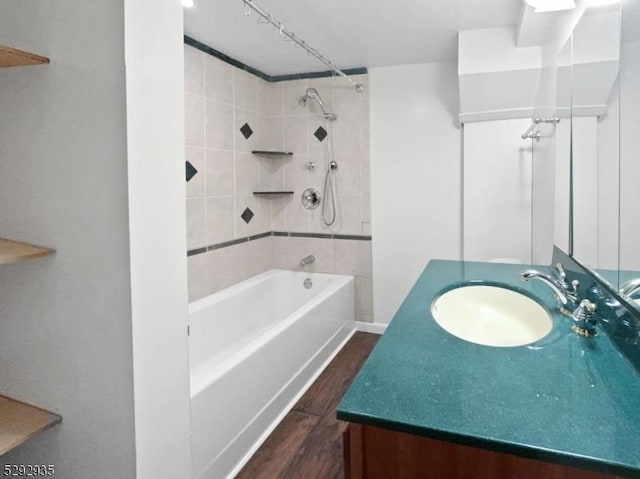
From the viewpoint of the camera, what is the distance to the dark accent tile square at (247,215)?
3312 mm

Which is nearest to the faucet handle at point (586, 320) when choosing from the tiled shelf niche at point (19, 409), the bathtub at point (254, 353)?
the bathtub at point (254, 353)

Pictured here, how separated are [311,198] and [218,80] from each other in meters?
1.24

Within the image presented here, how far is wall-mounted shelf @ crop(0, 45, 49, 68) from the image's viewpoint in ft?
3.14

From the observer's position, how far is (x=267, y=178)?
363 cm

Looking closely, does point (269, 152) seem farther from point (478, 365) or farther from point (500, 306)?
point (478, 365)

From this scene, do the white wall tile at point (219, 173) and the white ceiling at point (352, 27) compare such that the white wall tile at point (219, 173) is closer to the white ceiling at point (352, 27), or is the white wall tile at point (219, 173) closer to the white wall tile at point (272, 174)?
the white wall tile at point (272, 174)

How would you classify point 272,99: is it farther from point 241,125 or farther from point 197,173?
point 197,173

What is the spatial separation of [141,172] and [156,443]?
2.53 ft

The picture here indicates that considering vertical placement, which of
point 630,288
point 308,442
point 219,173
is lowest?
point 308,442

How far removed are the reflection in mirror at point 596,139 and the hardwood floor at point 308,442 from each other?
136 cm

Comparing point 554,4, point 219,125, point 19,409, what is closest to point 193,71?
point 219,125

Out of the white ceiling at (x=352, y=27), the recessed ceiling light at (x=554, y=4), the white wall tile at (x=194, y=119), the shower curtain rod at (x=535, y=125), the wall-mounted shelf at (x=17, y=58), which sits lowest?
the wall-mounted shelf at (x=17, y=58)

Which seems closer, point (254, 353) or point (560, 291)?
point (560, 291)

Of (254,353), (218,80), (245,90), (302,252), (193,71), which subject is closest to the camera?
(254,353)
